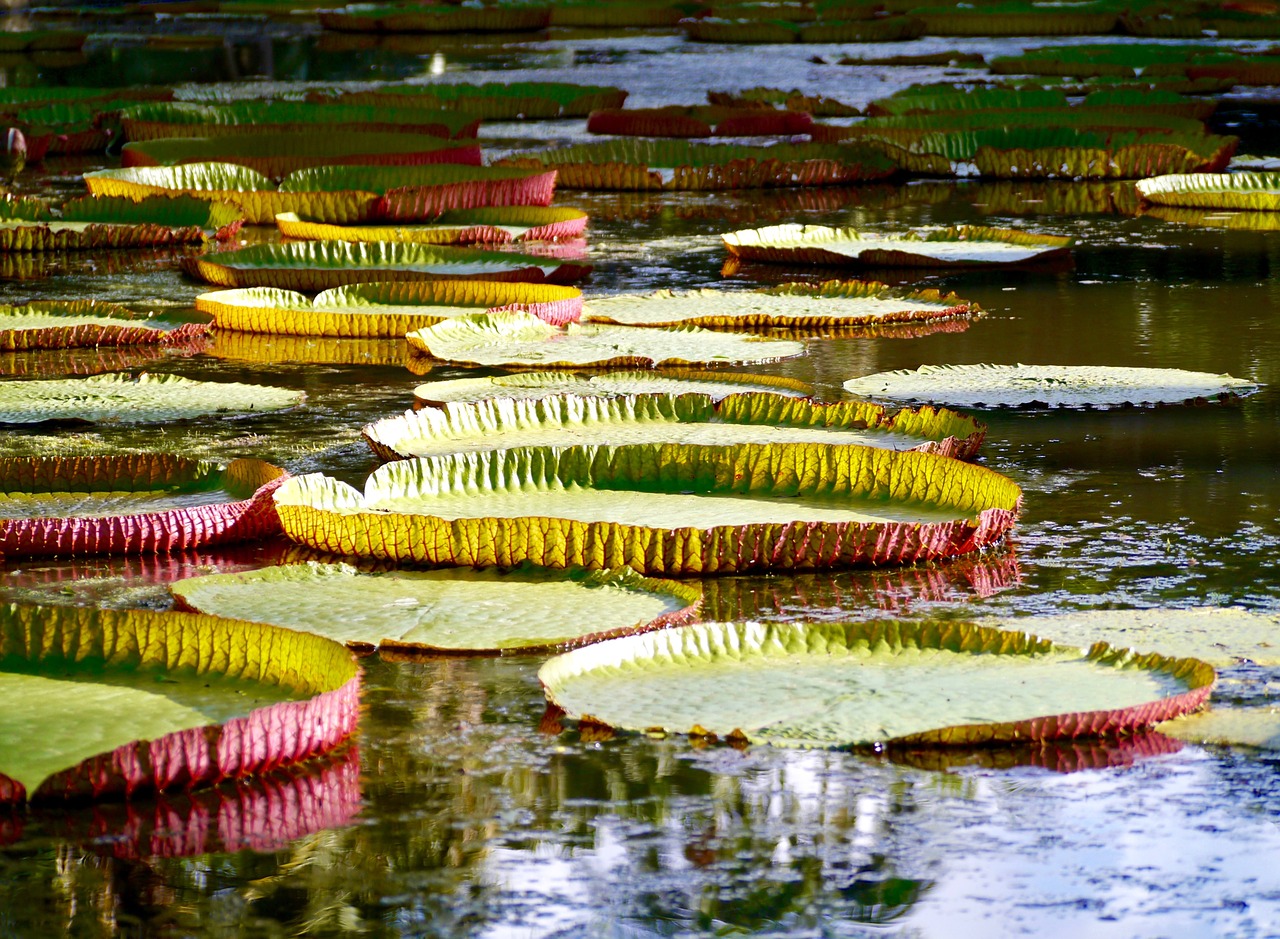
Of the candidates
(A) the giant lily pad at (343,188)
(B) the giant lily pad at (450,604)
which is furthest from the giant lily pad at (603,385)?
(A) the giant lily pad at (343,188)

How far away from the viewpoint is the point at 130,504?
3.27 metres

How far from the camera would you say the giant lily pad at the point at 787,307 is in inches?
208

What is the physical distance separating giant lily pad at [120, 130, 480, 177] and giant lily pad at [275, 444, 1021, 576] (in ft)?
16.2

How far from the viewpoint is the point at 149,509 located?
3227 millimetres

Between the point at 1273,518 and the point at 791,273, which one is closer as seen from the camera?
the point at 1273,518

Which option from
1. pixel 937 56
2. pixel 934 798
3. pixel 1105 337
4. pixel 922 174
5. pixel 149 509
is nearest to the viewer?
pixel 934 798

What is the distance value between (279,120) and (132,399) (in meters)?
6.46

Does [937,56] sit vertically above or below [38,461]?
above

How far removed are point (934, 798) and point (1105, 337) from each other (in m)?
3.14

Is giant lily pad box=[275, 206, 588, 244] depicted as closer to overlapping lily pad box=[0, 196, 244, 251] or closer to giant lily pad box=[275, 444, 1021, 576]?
overlapping lily pad box=[0, 196, 244, 251]

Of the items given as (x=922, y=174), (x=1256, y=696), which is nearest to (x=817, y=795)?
(x=1256, y=696)

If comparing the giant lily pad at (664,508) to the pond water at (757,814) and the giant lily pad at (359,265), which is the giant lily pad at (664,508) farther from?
the giant lily pad at (359,265)

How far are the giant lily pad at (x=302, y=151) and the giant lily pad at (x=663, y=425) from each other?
442 centimetres

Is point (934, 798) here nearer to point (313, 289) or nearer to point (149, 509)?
point (149, 509)
